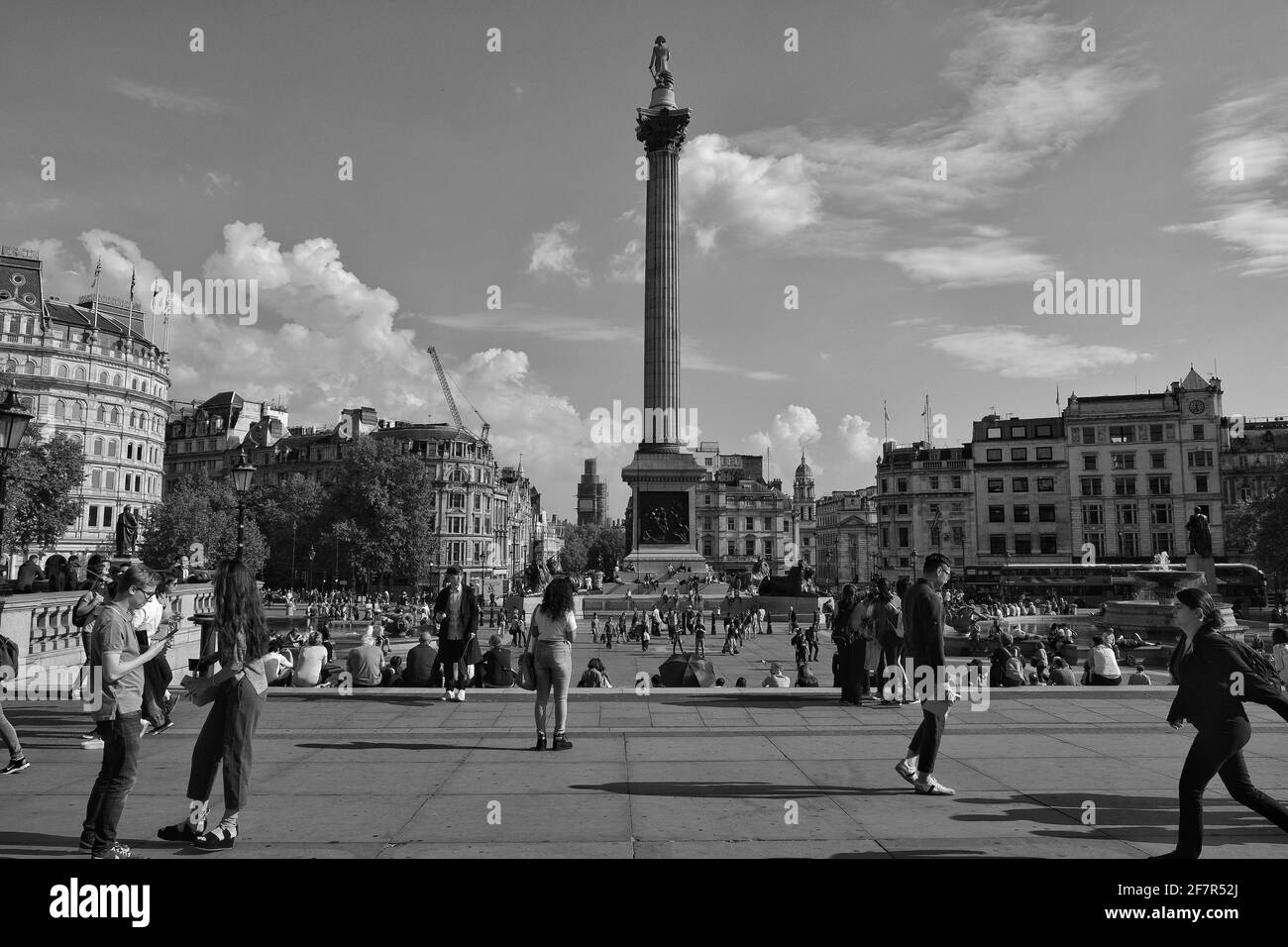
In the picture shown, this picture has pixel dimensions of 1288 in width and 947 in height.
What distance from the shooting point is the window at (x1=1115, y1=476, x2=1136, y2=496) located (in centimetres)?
8462

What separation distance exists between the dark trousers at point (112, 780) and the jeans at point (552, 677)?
4315 millimetres

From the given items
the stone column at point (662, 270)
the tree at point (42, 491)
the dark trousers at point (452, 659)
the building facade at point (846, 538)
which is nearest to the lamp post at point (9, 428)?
the dark trousers at point (452, 659)

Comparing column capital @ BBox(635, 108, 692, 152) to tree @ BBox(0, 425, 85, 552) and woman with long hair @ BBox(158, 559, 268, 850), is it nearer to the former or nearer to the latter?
tree @ BBox(0, 425, 85, 552)

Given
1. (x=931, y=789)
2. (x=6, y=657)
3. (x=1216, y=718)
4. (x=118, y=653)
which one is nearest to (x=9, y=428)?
(x=6, y=657)

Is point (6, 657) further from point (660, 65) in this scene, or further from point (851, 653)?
point (660, 65)

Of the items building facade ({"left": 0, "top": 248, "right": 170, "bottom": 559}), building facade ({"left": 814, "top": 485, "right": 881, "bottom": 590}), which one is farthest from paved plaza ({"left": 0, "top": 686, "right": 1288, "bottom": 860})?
building facade ({"left": 814, "top": 485, "right": 881, "bottom": 590})

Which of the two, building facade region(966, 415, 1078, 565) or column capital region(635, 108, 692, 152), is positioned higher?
column capital region(635, 108, 692, 152)

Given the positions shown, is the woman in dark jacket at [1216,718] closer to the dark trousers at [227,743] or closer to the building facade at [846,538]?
the dark trousers at [227,743]

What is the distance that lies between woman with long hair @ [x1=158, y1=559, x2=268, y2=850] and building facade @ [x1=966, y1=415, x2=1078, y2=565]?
299 feet

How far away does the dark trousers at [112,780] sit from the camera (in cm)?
575

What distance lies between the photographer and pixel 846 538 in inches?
5935
